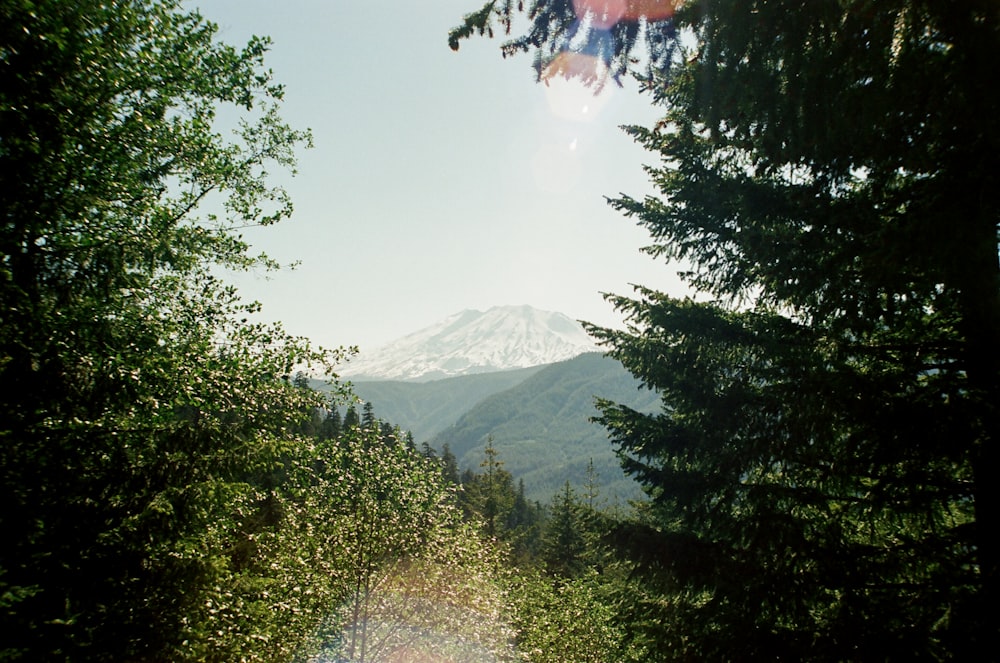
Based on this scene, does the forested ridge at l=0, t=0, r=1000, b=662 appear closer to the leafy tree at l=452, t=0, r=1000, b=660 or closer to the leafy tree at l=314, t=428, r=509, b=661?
the leafy tree at l=452, t=0, r=1000, b=660

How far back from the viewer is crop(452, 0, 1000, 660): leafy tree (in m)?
3.42

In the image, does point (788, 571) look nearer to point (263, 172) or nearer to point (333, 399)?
point (333, 399)

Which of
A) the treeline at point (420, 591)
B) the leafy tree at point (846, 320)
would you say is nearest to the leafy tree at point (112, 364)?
the leafy tree at point (846, 320)

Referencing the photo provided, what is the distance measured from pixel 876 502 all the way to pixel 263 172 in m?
10.1

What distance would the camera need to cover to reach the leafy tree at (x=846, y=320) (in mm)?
3424

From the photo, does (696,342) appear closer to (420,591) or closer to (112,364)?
(112,364)

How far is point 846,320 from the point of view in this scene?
4781 mm

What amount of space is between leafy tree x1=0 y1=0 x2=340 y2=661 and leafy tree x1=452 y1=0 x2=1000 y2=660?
487cm

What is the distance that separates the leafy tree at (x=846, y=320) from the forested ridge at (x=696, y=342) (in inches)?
1.1

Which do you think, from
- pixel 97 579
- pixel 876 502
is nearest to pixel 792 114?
pixel 876 502

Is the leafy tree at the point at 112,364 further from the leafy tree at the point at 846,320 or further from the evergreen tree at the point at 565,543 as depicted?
the evergreen tree at the point at 565,543

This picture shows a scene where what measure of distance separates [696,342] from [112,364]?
27.5ft

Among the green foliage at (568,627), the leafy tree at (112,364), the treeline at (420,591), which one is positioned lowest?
the green foliage at (568,627)

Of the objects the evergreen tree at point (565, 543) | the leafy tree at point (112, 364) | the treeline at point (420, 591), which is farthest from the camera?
the evergreen tree at point (565, 543)
